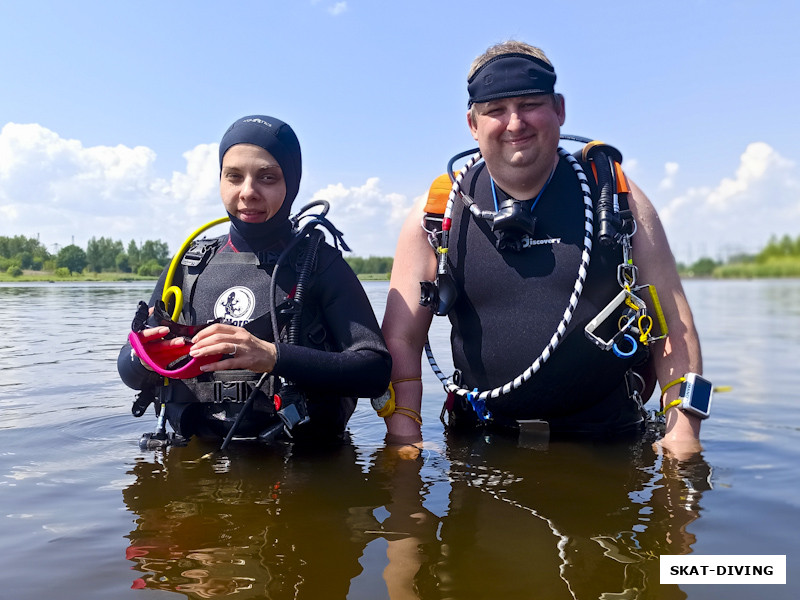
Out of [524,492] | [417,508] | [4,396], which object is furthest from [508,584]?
[4,396]

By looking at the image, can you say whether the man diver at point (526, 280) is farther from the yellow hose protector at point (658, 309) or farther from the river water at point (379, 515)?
the river water at point (379, 515)

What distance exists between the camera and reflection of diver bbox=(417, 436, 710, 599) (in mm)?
1910

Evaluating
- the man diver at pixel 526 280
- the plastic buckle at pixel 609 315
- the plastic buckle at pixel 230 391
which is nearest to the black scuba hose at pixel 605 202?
the man diver at pixel 526 280

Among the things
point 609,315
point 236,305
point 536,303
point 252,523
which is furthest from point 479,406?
point 252,523

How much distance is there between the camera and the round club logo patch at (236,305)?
3279 millimetres

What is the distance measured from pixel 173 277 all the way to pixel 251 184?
2.26ft

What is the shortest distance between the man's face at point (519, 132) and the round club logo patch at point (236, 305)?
1379mm

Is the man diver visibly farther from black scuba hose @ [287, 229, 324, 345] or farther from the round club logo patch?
the round club logo patch

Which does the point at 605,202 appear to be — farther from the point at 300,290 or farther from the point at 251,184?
the point at 251,184

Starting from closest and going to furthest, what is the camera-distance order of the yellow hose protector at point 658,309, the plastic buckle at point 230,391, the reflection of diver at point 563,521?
1. the reflection of diver at point 563,521
2. the plastic buckle at point 230,391
3. the yellow hose protector at point 658,309

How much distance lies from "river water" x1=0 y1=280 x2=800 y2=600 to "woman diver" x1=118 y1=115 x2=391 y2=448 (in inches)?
9.9

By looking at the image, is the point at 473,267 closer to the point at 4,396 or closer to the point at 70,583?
the point at 70,583

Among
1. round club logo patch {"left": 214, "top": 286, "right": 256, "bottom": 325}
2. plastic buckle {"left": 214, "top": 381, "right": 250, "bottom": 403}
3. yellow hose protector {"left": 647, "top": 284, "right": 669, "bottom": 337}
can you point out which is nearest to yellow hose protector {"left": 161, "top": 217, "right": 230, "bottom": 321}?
round club logo patch {"left": 214, "top": 286, "right": 256, "bottom": 325}

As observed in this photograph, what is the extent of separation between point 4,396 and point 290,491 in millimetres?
Result: 3567
